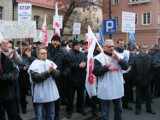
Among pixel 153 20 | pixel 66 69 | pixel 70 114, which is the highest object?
pixel 153 20

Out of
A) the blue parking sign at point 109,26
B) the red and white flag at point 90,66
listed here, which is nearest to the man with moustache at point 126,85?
the red and white flag at point 90,66

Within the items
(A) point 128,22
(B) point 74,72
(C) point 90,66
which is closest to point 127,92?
(B) point 74,72

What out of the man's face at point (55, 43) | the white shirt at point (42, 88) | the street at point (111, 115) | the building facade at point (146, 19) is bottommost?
the street at point (111, 115)

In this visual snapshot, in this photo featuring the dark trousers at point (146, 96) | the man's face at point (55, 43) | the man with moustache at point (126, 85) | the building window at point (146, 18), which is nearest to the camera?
the man's face at point (55, 43)

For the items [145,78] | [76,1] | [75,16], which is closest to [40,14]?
[75,16]

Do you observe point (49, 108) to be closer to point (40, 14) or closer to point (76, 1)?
point (76, 1)

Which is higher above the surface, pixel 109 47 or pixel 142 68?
pixel 109 47

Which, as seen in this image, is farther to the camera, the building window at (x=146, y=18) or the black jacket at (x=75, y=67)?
the building window at (x=146, y=18)

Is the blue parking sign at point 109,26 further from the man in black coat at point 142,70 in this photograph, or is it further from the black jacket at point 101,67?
the black jacket at point 101,67

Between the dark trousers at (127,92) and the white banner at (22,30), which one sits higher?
the white banner at (22,30)

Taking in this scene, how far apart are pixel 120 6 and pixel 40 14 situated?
42.0ft

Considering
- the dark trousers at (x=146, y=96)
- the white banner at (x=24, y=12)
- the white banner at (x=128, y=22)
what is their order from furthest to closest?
the white banner at (x=128, y=22) → the white banner at (x=24, y=12) → the dark trousers at (x=146, y=96)

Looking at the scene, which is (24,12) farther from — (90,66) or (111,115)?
(111,115)

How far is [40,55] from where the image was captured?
5918mm
